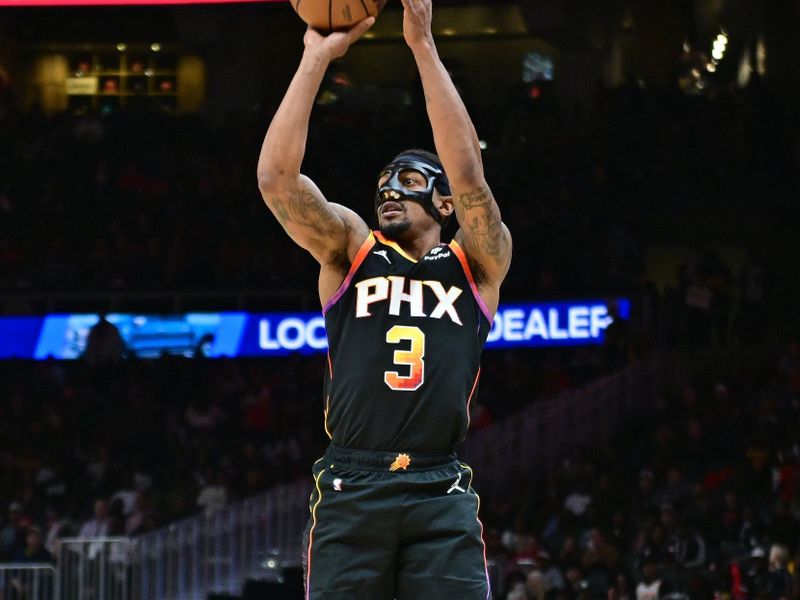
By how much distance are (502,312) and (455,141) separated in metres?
14.2

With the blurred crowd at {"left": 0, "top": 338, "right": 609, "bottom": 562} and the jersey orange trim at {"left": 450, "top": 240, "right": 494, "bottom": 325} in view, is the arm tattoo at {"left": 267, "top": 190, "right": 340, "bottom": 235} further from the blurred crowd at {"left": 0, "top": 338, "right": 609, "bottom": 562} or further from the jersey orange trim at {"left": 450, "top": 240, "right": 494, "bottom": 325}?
the blurred crowd at {"left": 0, "top": 338, "right": 609, "bottom": 562}

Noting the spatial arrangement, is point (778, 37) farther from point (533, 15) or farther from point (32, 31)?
point (32, 31)

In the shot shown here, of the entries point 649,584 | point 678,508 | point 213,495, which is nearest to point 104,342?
point 213,495

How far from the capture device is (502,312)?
61.8 ft

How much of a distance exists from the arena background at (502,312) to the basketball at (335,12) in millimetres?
7945

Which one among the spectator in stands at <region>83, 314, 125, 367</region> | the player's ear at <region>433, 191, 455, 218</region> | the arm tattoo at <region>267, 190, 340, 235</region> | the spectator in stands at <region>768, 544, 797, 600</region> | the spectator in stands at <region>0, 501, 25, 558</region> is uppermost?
the spectator in stands at <region>83, 314, 125, 367</region>

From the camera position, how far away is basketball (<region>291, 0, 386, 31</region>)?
4828mm

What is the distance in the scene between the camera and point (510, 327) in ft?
61.8

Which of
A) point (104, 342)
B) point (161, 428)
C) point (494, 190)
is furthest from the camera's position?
point (494, 190)

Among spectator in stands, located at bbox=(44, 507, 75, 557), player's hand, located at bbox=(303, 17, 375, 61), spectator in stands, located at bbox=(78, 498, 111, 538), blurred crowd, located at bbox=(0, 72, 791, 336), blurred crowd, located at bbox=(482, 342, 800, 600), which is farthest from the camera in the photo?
blurred crowd, located at bbox=(0, 72, 791, 336)

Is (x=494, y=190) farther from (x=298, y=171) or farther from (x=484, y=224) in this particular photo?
(x=298, y=171)

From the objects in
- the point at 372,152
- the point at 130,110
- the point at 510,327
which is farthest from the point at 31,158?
the point at 510,327

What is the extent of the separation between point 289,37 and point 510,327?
9188 mm

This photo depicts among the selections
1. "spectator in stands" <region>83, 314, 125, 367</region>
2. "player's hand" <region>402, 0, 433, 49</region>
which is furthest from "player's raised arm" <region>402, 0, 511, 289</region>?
"spectator in stands" <region>83, 314, 125, 367</region>
